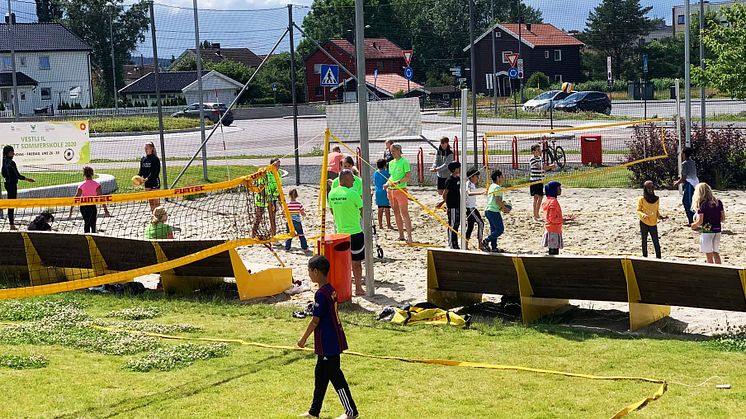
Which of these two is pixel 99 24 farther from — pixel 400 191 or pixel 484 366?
pixel 484 366

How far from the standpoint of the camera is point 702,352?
980cm

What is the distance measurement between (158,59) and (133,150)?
11.9m

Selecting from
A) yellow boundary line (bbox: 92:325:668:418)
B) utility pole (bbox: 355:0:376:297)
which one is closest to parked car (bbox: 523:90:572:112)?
utility pole (bbox: 355:0:376:297)

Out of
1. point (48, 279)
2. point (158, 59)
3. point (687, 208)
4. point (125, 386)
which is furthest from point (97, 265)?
point (158, 59)

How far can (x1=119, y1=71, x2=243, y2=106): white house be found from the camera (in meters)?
63.3

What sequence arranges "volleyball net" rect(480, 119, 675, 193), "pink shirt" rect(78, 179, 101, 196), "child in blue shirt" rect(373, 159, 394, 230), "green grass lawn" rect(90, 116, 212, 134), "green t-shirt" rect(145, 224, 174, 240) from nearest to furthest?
"green t-shirt" rect(145, 224, 174, 240)
"pink shirt" rect(78, 179, 101, 196)
"child in blue shirt" rect(373, 159, 394, 230)
"volleyball net" rect(480, 119, 675, 193)
"green grass lawn" rect(90, 116, 212, 134)

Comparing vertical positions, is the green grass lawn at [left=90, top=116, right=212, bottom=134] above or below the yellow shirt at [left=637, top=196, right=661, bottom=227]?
above

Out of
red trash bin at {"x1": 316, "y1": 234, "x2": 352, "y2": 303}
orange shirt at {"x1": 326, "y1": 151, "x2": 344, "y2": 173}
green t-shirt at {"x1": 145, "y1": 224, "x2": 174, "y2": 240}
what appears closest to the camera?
red trash bin at {"x1": 316, "y1": 234, "x2": 352, "y2": 303}

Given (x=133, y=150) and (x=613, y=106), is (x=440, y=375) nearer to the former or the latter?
(x=133, y=150)

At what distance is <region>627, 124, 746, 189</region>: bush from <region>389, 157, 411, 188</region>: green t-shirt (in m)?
7.73

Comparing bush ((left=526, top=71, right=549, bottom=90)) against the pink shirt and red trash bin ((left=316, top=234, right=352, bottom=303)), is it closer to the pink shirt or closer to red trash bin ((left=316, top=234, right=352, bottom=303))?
the pink shirt

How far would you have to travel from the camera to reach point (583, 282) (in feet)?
37.6

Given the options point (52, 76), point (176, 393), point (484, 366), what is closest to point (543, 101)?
point (52, 76)

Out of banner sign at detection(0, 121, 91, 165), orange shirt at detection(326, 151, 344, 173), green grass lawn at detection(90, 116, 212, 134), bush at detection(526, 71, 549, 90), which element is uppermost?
bush at detection(526, 71, 549, 90)
